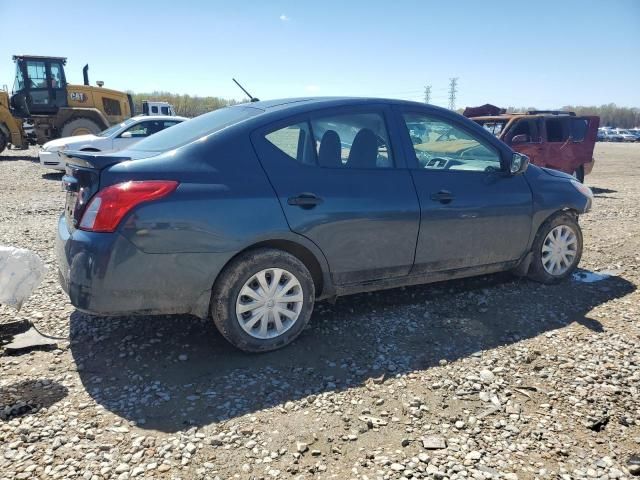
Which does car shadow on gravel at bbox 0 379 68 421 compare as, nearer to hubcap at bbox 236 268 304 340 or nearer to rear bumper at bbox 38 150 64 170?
hubcap at bbox 236 268 304 340

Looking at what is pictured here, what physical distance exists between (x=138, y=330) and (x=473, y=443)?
248 cm

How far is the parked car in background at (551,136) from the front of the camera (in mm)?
11258

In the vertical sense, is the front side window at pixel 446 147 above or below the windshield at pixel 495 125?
below

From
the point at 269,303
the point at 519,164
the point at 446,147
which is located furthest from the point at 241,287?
the point at 519,164

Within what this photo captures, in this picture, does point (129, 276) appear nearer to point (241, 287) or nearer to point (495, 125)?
point (241, 287)

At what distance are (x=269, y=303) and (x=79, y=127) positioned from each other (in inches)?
586

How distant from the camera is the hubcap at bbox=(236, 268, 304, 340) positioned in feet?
10.8

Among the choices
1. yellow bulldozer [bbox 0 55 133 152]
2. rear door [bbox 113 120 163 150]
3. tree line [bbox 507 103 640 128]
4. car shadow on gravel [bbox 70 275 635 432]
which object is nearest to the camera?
car shadow on gravel [bbox 70 275 635 432]

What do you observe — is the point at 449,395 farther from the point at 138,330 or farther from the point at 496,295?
the point at 138,330

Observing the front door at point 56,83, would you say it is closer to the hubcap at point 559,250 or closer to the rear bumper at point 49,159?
the rear bumper at point 49,159

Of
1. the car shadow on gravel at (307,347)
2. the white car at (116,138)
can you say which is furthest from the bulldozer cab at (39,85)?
the car shadow on gravel at (307,347)

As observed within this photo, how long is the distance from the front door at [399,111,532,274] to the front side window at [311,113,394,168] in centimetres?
23

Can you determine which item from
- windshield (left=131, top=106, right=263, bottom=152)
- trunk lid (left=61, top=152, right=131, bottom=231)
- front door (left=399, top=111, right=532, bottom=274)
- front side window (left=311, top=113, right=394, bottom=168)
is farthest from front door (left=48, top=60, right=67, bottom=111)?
front door (left=399, top=111, right=532, bottom=274)

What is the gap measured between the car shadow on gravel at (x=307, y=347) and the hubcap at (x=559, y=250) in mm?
247
